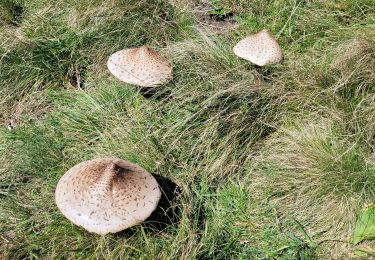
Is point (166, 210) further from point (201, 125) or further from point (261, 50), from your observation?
point (261, 50)

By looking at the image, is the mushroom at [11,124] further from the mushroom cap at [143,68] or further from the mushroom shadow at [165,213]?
the mushroom shadow at [165,213]

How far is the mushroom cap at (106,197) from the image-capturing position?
8.74 ft

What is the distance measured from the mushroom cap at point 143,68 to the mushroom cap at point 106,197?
95cm

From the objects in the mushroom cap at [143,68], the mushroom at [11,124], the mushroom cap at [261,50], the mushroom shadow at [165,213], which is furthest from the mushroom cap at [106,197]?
the mushroom cap at [261,50]


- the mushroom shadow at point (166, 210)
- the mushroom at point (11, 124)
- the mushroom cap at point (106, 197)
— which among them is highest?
the mushroom cap at point (106, 197)

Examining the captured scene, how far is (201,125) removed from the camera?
3.56m

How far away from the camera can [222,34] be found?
4566 millimetres

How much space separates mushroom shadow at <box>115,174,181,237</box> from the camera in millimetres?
2975

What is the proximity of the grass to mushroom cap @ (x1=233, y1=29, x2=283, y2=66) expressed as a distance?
13 cm

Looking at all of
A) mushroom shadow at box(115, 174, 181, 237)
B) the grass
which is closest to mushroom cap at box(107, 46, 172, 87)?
the grass

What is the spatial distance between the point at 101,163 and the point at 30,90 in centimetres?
150

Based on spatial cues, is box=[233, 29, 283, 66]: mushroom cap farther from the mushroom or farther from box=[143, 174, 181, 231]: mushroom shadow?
the mushroom

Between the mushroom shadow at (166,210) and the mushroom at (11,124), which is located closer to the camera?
the mushroom shadow at (166,210)

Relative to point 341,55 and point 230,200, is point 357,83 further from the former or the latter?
point 230,200
